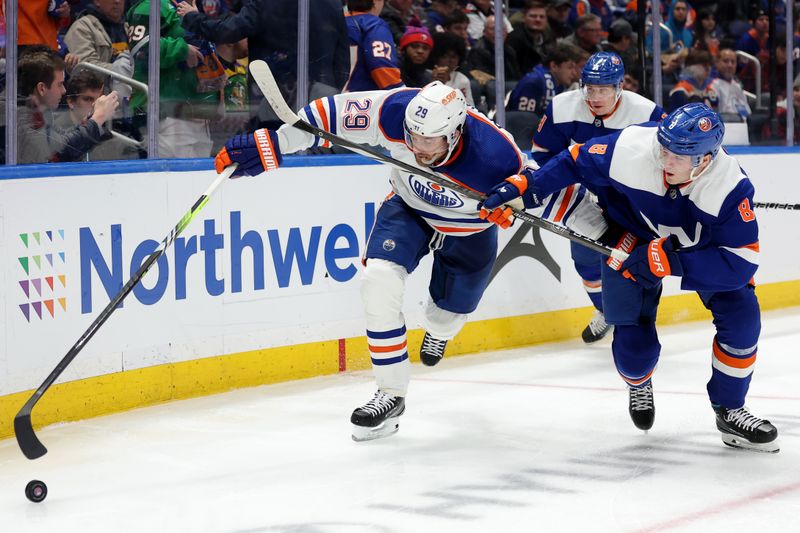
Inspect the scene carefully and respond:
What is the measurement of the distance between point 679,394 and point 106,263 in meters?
2.33

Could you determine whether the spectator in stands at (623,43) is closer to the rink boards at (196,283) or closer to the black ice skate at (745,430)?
the rink boards at (196,283)

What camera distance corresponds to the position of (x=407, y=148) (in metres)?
4.17

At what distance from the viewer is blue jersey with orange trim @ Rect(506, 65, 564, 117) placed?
6.28 meters

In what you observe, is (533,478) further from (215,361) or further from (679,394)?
(215,361)

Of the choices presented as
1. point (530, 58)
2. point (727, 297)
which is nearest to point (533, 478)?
point (727, 297)

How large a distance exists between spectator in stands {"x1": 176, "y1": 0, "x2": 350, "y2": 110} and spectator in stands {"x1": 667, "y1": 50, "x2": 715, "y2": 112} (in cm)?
236

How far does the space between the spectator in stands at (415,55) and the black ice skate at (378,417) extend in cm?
207

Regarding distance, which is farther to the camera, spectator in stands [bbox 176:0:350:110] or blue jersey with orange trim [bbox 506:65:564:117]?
blue jersey with orange trim [bbox 506:65:564:117]

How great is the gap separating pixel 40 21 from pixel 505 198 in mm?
1858

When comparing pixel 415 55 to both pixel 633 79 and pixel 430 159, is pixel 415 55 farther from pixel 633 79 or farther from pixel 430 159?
pixel 430 159

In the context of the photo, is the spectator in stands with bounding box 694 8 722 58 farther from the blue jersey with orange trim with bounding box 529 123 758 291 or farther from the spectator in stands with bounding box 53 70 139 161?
the spectator in stands with bounding box 53 70 139 161

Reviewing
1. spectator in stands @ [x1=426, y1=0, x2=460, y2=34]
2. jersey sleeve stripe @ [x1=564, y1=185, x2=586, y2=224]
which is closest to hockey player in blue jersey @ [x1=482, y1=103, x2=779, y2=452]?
jersey sleeve stripe @ [x1=564, y1=185, x2=586, y2=224]

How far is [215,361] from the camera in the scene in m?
5.01

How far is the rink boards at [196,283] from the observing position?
4.32 meters
